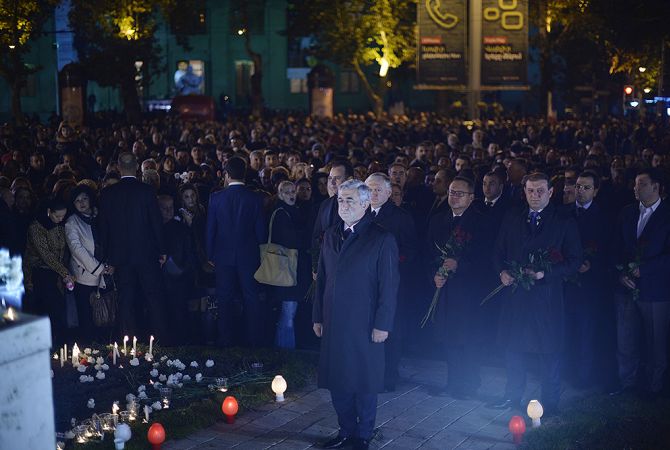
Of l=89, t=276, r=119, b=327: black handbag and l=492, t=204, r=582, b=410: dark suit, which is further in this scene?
l=89, t=276, r=119, b=327: black handbag

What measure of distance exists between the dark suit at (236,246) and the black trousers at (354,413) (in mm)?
3192

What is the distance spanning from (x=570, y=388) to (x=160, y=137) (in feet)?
48.7

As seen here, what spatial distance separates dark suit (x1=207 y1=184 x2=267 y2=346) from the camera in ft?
34.4

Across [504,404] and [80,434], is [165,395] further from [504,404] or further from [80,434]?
[504,404]

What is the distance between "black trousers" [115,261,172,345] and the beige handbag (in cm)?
105

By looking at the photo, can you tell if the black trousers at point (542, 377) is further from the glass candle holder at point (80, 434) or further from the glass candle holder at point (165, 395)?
the glass candle holder at point (80, 434)

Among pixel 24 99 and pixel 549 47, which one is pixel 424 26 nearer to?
pixel 549 47

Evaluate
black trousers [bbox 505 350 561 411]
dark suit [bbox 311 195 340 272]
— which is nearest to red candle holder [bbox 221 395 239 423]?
dark suit [bbox 311 195 340 272]

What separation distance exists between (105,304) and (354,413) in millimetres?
4135

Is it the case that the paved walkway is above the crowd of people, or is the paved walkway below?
below

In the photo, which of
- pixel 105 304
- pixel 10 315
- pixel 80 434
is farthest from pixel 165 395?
pixel 10 315

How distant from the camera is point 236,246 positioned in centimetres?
1050

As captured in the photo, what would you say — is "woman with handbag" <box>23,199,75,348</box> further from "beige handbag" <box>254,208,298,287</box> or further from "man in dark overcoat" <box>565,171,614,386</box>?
"man in dark overcoat" <box>565,171,614,386</box>

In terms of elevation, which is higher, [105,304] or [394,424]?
[105,304]
